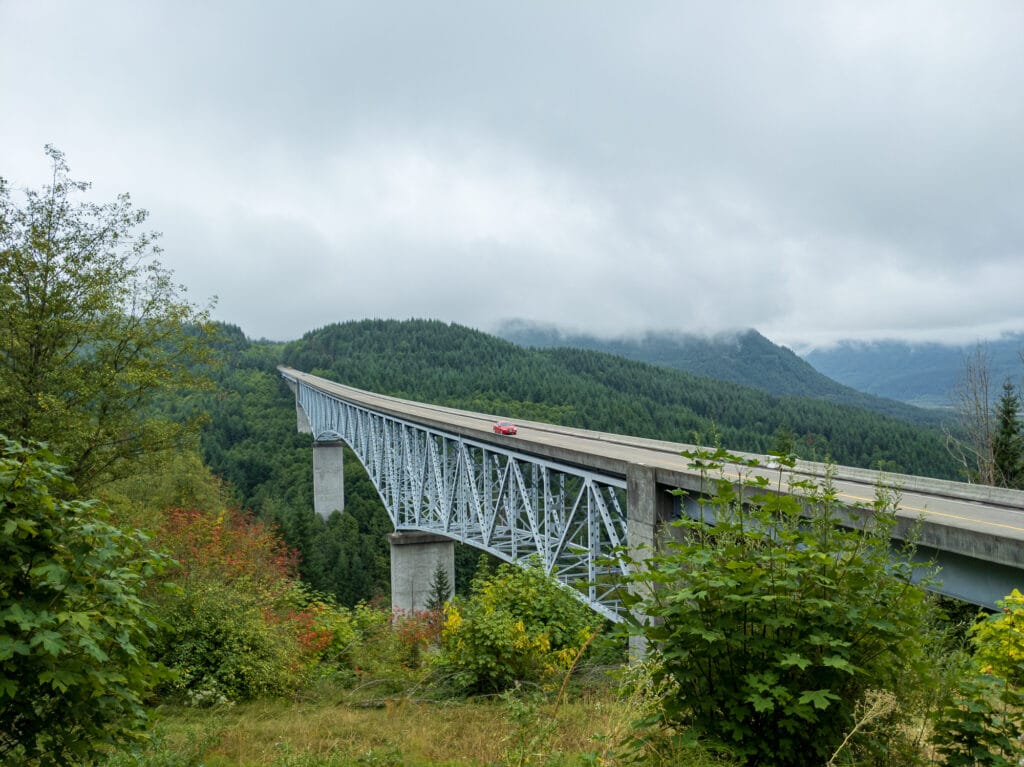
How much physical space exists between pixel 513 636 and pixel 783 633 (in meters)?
7.30

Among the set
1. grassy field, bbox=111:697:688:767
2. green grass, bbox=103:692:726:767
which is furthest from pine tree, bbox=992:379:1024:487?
grassy field, bbox=111:697:688:767

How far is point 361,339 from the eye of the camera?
18112 centimetres

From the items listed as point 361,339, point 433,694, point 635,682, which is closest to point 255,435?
point 361,339

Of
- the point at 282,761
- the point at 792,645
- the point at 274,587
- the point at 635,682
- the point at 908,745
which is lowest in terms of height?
the point at 274,587

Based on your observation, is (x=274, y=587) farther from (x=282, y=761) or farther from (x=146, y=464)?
(x=282, y=761)

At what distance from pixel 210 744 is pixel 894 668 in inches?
296

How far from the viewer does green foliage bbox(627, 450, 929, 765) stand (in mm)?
3934

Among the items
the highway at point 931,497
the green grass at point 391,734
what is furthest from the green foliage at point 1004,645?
the green grass at point 391,734

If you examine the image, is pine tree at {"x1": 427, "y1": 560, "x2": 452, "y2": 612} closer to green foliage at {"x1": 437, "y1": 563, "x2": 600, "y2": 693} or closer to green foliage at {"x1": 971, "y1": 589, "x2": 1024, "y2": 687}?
green foliage at {"x1": 437, "y1": 563, "x2": 600, "y2": 693}

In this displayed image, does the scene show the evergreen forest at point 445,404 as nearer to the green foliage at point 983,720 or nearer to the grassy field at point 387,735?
the grassy field at point 387,735

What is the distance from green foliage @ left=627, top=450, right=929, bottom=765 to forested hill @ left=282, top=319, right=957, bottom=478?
80080mm

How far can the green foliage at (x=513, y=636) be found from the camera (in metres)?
10.2

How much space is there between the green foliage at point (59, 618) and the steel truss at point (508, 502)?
3.04 metres

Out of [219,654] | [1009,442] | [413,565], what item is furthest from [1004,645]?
[1009,442]
